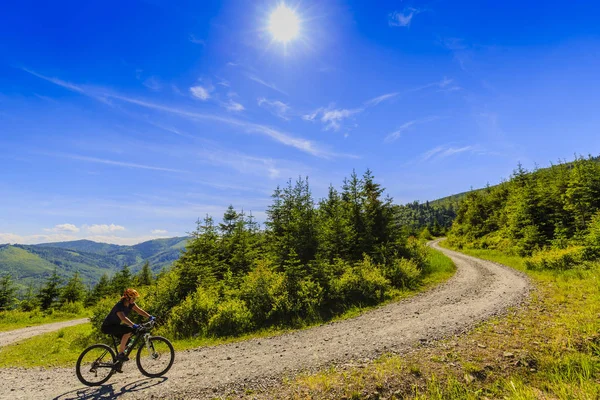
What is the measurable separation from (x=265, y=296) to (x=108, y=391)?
8.45 meters

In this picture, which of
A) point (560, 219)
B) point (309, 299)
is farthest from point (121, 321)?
point (560, 219)

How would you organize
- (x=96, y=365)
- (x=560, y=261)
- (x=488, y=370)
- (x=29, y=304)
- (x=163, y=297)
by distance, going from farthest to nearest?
(x=29, y=304) < (x=560, y=261) < (x=163, y=297) < (x=96, y=365) < (x=488, y=370)

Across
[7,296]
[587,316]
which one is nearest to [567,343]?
[587,316]

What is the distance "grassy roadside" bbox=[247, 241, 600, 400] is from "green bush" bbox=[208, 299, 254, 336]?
720 centimetres

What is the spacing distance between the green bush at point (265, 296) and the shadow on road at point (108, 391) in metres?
6.73

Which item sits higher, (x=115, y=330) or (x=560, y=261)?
(x=115, y=330)

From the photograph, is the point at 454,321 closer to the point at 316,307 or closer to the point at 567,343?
the point at 567,343

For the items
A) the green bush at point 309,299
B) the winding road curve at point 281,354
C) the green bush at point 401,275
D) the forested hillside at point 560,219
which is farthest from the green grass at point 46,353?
the forested hillside at point 560,219

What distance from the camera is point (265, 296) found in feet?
51.4

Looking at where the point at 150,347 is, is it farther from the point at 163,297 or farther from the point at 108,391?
the point at 163,297

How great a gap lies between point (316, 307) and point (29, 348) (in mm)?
17982

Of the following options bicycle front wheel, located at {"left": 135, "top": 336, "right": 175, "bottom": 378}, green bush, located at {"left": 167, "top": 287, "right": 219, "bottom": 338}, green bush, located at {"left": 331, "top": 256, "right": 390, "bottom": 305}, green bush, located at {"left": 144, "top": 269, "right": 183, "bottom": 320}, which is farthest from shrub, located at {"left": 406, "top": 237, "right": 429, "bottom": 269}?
bicycle front wheel, located at {"left": 135, "top": 336, "right": 175, "bottom": 378}

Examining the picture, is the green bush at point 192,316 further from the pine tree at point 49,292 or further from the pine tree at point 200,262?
the pine tree at point 49,292

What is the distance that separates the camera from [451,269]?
2558 centimetres
